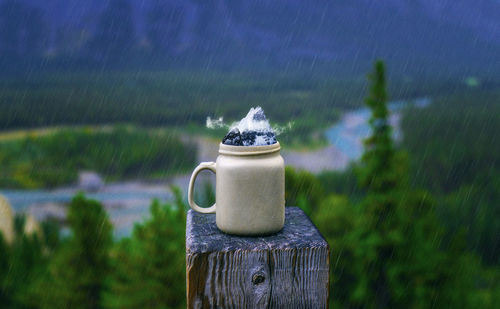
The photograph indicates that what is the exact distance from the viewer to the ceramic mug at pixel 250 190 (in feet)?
5.19

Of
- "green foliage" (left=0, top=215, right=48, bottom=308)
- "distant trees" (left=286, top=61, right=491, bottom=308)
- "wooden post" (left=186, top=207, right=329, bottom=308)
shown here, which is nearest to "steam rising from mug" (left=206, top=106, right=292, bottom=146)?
"wooden post" (left=186, top=207, right=329, bottom=308)

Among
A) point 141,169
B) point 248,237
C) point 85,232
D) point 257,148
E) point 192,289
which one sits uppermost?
point 257,148

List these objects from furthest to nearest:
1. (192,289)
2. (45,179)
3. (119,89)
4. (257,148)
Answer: (119,89) < (45,179) < (257,148) < (192,289)

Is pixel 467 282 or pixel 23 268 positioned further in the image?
pixel 23 268

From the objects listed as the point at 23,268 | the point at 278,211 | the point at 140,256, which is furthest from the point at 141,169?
the point at 278,211

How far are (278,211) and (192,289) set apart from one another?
0.43m

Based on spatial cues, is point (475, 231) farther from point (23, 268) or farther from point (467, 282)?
point (23, 268)

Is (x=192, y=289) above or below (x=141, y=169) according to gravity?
above

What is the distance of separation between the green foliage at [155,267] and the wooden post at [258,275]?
6.42m

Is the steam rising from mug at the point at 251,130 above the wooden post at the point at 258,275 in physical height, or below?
above

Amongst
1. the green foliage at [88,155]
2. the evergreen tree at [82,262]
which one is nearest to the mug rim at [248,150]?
the evergreen tree at [82,262]

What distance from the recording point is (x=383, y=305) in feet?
30.7

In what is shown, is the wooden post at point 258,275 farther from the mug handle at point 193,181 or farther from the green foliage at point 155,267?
the green foliage at point 155,267

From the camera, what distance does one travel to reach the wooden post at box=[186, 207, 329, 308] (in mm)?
1373
